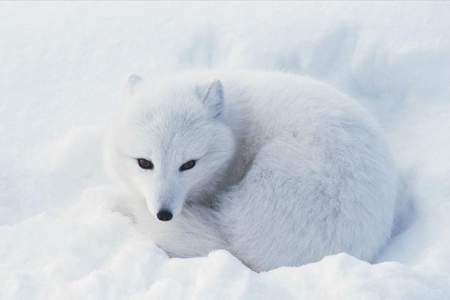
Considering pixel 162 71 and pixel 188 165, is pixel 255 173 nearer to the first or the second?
pixel 188 165

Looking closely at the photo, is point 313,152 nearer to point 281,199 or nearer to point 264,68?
point 281,199

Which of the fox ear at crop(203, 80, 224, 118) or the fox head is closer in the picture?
the fox head

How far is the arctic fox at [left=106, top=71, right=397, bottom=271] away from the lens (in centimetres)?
282

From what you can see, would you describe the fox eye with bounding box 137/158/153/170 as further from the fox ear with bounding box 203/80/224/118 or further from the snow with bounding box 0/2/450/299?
the fox ear with bounding box 203/80/224/118

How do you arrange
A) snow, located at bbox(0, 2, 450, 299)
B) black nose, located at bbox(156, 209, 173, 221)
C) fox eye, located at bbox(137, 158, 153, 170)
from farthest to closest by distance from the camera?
fox eye, located at bbox(137, 158, 153, 170), black nose, located at bbox(156, 209, 173, 221), snow, located at bbox(0, 2, 450, 299)

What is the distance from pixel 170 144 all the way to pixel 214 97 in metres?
0.40

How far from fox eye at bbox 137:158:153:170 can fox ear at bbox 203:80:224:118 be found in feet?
1.36

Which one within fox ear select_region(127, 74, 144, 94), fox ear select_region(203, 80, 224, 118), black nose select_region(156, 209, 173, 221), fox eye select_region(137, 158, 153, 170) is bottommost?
black nose select_region(156, 209, 173, 221)

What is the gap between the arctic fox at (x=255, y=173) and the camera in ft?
9.25

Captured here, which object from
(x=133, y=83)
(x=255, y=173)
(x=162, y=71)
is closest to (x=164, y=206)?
(x=255, y=173)

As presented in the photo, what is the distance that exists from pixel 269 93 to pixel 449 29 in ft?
5.29

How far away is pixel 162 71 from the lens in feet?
14.5

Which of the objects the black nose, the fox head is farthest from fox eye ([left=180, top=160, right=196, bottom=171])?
the black nose

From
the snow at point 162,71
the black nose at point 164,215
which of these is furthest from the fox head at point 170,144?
the snow at point 162,71
